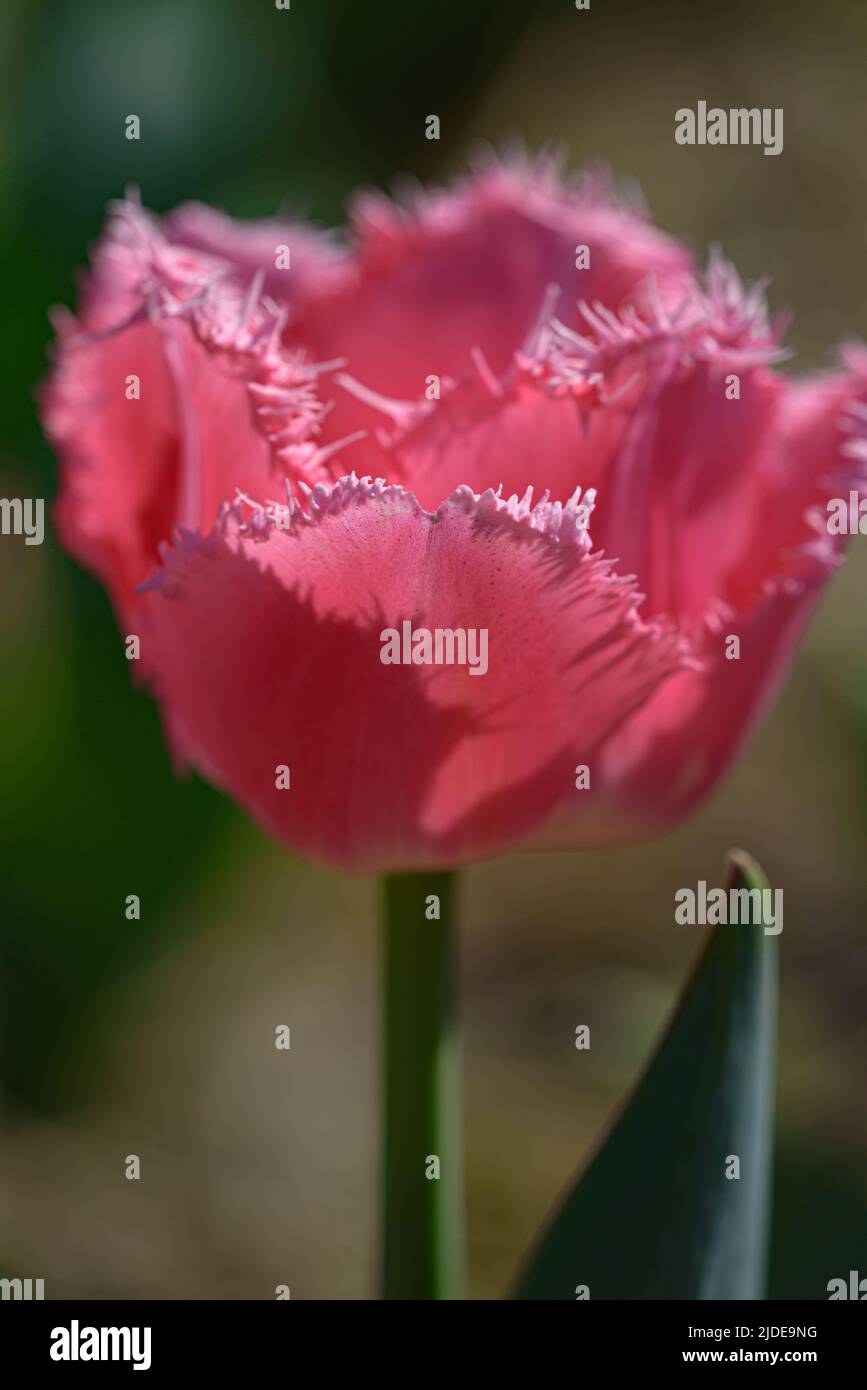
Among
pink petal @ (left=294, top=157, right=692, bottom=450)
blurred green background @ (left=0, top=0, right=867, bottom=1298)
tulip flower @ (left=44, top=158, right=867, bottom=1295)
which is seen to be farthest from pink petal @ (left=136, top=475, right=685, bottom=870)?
blurred green background @ (left=0, top=0, right=867, bottom=1298)

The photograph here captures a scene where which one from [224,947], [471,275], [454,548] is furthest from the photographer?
[224,947]

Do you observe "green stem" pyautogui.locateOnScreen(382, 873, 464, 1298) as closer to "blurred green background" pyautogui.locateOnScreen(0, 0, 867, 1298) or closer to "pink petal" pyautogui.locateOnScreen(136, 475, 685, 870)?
"pink petal" pyautogui.locateOnScreen(136, 475, 685, 870)

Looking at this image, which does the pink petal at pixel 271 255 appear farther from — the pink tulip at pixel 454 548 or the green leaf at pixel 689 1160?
the green leaf at pixel 689 1160

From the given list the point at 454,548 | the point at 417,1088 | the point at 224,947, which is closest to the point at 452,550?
the point at 454,548

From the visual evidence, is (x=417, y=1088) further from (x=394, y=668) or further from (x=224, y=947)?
(x=224, y=947)

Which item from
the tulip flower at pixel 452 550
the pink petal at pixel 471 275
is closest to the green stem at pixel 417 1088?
the tulip flower at pixel 452 550

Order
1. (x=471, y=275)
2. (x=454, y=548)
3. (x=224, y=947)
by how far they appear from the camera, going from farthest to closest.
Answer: (x=224, y=947) < (x=471, y=275) < (x=454, y=548)
